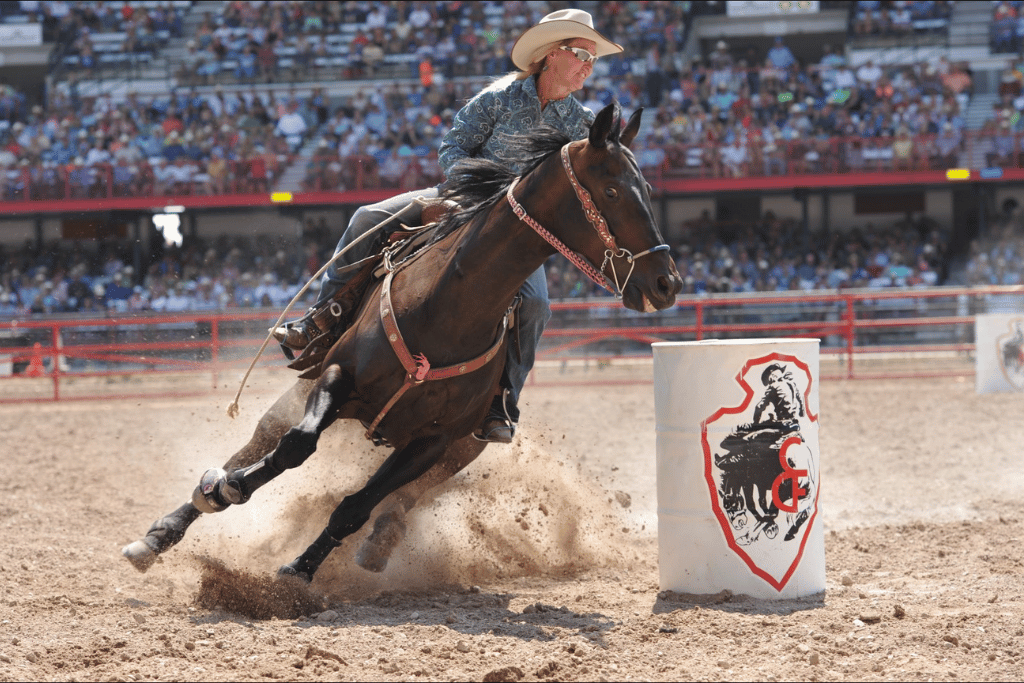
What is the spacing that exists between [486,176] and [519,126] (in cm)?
55

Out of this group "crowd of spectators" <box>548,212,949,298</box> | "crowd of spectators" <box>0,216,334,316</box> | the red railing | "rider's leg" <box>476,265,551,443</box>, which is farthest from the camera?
the red railing

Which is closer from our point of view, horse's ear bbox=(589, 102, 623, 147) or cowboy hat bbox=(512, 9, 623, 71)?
horse's ear bbox=(589, 102, 623, 147)

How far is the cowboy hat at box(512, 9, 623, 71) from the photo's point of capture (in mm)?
4398

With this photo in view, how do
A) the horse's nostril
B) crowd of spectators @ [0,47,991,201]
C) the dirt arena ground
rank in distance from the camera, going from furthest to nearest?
crowd of spectators @ [0,47,991,201], the horse's nostril, the dirt arena ground

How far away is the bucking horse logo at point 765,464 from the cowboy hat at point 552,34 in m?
1.56

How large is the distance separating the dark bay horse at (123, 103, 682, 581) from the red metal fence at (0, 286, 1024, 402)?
920 centimetres

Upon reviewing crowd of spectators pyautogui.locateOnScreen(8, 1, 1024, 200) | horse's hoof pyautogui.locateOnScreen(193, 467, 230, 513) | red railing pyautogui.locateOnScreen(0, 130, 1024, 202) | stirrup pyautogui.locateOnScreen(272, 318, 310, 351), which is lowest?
horse's hoof pyautogui.locateOnScreen(193, 467, 230, 513)

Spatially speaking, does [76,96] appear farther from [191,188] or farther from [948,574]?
[948,574]

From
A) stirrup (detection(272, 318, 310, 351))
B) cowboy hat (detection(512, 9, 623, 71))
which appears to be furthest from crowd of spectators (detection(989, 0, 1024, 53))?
stirrup (detection(272, 318, 310, 351))

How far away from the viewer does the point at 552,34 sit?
443 cm

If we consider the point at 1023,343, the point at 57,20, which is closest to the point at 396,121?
the point at 57,20

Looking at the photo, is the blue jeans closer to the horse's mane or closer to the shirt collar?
the horse's mane

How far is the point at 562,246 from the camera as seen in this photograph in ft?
12.2

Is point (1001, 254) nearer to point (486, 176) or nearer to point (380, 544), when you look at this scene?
point (486, 176)
